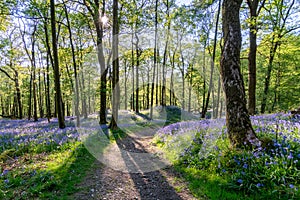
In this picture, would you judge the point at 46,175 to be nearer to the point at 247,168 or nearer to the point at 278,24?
the point at 247,168

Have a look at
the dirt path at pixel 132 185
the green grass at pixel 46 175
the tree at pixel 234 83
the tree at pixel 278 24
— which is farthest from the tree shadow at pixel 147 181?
the tree at pixel 278 24

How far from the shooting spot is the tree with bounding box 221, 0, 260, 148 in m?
4.79

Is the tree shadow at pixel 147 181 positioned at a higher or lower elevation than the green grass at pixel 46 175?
lower

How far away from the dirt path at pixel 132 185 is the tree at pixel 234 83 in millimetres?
1991

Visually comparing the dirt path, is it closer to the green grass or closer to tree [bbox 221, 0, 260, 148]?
the green grass

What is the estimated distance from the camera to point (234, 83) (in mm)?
4820

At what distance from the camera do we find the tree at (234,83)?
479 cm

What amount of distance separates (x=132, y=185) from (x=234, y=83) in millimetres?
3850

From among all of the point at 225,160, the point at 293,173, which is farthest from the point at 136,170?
the point at 293,173

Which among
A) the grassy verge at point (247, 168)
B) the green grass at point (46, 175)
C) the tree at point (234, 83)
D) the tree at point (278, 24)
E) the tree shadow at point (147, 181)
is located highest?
the tree at point (278, 24)

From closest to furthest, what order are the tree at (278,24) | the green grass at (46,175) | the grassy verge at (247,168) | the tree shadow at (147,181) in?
the grassy verge at (247,168), the green grass at (46,175), the tree shadow at (147,181), the tree at (278,24)

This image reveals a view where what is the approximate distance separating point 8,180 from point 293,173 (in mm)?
6205

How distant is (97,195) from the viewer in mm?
4027

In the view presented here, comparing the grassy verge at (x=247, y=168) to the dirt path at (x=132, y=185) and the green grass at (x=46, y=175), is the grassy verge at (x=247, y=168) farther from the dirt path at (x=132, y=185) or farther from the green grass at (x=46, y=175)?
the green grass at (x=46, y=175)
